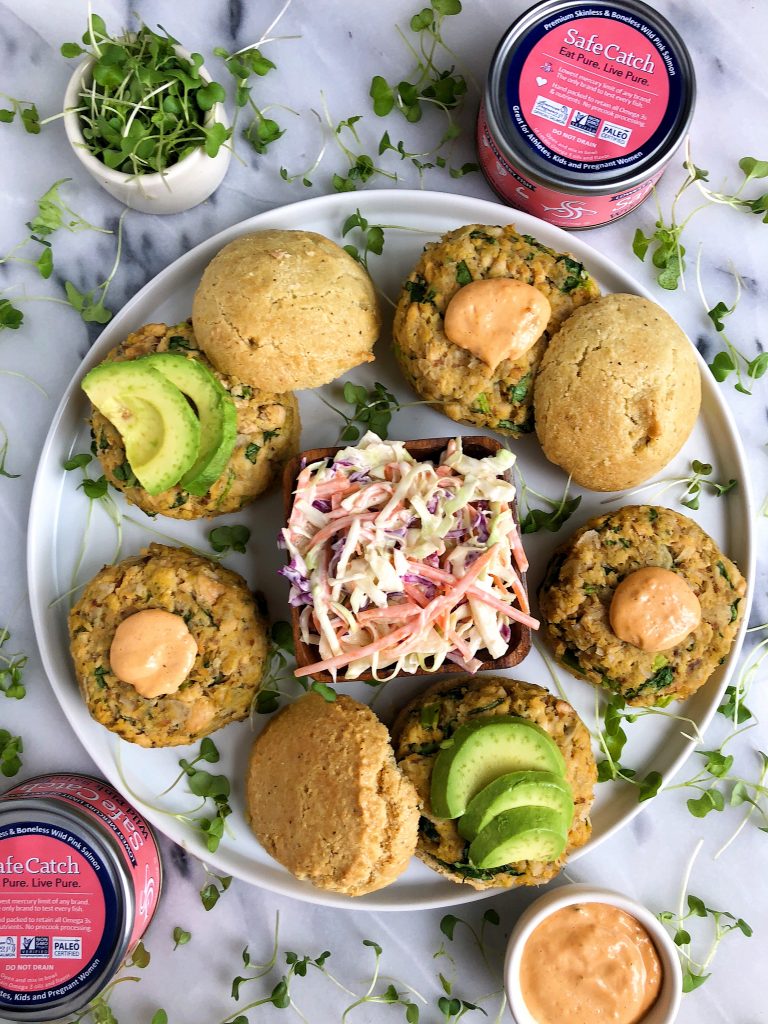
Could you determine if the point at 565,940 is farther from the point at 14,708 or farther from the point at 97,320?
the point at 97,320

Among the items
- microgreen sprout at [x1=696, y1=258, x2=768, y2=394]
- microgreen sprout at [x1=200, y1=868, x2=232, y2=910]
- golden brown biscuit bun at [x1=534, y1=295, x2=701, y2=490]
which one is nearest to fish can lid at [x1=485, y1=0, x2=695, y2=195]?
golden brown biscuit bun at [x1=534, y1=295, x2=701, y2=490]

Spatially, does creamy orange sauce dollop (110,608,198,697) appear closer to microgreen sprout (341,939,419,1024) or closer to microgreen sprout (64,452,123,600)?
microgreen sprout (64,452,123,600)

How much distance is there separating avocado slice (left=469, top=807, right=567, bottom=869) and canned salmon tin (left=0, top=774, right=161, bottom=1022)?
3.72ft

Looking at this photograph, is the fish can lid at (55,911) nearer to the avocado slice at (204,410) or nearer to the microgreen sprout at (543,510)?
the avocado slice at (204,410)

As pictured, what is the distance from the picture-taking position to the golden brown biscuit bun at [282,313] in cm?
231

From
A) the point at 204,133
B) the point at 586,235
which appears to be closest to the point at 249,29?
the point at 204,133

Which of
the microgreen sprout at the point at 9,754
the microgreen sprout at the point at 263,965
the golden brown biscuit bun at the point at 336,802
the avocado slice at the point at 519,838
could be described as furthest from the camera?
the microgreen sprout at the point at 263,965

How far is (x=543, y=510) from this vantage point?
2.73 meters

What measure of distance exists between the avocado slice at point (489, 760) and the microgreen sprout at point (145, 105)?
1959 mm

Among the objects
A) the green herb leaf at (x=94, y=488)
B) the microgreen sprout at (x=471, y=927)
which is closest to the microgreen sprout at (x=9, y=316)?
the green herb leaf at (x=94, y=488)

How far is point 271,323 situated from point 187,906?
2045 mm

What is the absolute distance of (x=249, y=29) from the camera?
9.18 ft

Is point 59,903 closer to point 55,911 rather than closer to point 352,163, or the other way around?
point 55,911

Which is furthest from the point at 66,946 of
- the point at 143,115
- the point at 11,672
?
the point at 143,115
